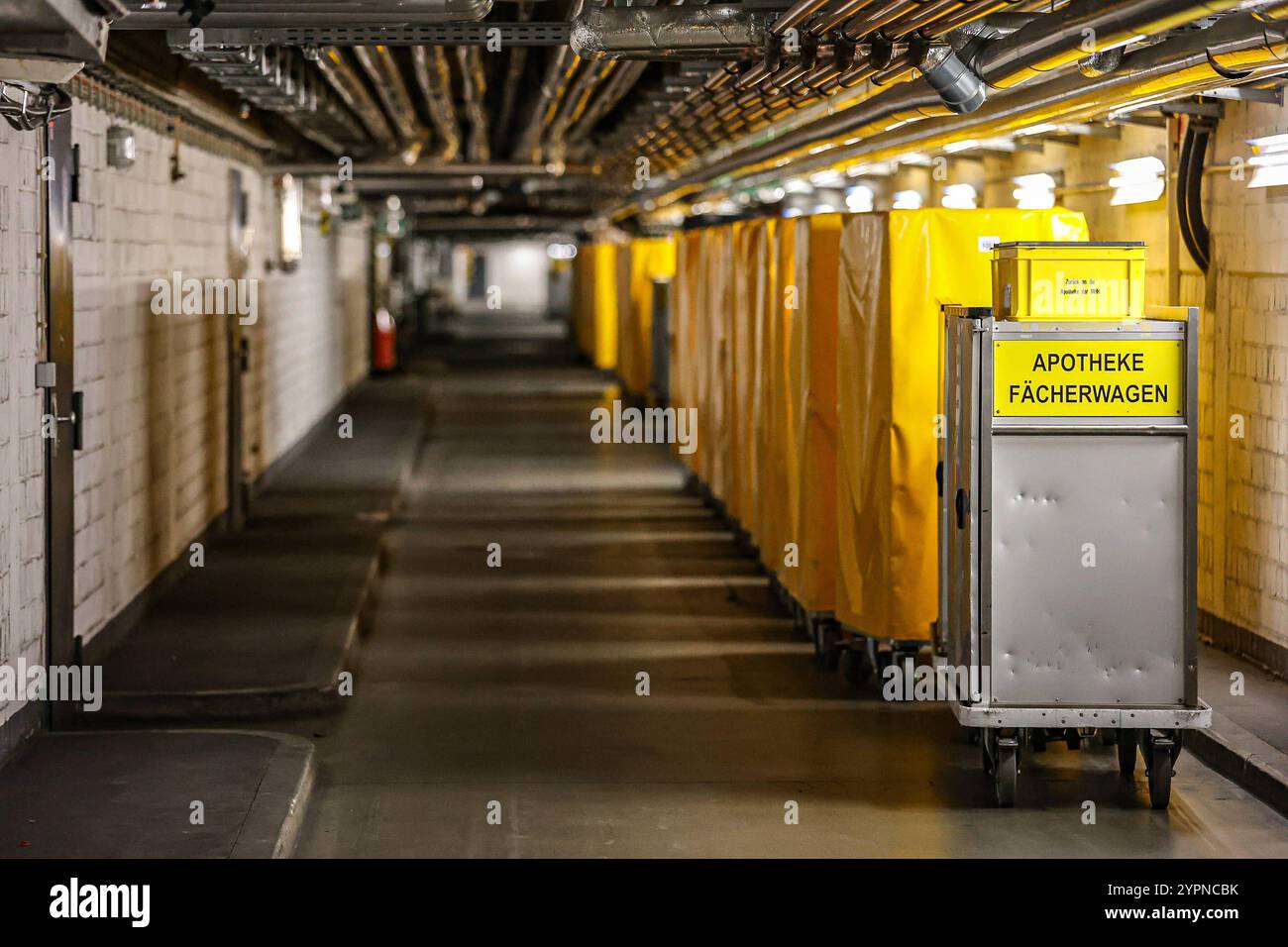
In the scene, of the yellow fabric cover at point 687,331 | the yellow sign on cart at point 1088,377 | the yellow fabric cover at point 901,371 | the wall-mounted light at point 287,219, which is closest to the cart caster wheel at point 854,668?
the yellow fabric cover at point 901,371

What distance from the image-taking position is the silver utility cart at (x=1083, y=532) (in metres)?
6.02

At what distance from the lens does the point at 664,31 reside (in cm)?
680

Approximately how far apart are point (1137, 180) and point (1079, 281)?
3528mm

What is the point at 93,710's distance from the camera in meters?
7.29

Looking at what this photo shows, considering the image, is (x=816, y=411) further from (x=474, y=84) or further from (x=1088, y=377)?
(x=474, y=84)

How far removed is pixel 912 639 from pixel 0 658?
3827 millimetres

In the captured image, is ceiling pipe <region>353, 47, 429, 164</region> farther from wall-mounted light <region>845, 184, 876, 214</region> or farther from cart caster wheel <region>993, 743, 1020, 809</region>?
cart caster wheel <region>993, 743, 1020, 809</region>

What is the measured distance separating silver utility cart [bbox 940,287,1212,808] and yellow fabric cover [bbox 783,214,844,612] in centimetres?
210

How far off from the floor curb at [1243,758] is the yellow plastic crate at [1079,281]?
1.70 metres

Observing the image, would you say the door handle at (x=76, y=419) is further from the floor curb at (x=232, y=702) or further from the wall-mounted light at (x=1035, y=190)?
the wall-mounted light at (x=1035, y=190)

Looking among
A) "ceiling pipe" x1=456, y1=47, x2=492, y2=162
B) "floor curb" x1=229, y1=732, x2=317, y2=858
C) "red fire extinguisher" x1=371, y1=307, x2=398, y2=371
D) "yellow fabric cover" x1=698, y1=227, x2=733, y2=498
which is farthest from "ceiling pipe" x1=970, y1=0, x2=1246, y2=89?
"red fire extinguisher" x1=371, y1=307, x2=398, y2=371

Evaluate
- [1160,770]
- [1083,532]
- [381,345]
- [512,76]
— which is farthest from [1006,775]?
[381,345]
